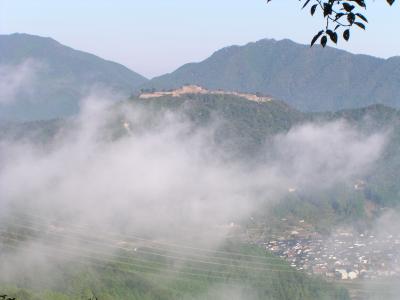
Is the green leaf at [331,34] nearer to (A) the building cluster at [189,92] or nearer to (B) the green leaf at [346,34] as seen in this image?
(B) the green leaf at [346,34]

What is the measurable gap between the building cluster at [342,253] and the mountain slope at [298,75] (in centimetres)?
10886

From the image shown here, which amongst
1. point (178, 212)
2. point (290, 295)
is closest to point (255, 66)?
point (178, 212)

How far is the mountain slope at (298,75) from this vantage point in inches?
6388

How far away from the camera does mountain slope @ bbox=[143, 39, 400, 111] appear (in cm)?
16225

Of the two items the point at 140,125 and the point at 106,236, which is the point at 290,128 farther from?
the point at 106,236

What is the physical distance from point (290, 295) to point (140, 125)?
3646 cm

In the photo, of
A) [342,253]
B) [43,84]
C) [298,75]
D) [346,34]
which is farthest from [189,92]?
[43,84]

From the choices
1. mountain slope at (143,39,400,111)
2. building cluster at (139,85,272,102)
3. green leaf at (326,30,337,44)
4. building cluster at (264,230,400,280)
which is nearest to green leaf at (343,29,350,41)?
green leaf at (326,30,337,44)

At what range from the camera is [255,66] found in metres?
183

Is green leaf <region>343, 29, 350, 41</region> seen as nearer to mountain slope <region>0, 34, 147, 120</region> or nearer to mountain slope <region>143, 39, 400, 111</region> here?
mountain slope <region>0, 34, 147, 120</region>

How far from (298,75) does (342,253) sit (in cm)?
13876

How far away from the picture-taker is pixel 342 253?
1775 inches

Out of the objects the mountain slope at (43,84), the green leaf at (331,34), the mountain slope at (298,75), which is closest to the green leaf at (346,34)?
the green leaf at (331,34)

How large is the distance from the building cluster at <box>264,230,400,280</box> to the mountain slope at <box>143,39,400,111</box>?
109 m
